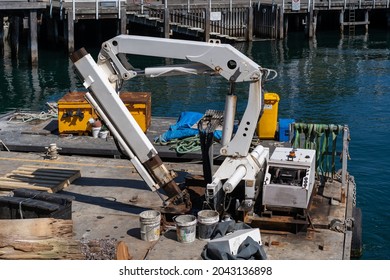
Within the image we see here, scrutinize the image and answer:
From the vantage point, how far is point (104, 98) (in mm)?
14102

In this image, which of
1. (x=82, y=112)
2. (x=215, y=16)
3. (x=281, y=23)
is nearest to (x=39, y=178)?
(x=82, y=112)

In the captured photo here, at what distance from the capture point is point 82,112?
19.4 m

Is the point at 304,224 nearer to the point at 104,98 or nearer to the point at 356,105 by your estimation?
the point at 104,98

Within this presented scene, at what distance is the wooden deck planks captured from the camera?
15.6 meters

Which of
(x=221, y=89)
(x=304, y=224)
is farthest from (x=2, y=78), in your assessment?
(x=304, y=224)

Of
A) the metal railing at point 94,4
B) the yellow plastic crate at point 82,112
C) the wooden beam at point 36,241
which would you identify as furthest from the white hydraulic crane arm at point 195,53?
the metal railing at point 94,4

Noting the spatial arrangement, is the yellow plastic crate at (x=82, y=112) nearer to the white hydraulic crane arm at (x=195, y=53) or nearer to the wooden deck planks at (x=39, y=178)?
the wooden deck planks at (x=39, y=178)

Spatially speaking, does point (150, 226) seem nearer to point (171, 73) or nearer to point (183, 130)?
point (171, 73)

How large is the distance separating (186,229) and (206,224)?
1.26 feet

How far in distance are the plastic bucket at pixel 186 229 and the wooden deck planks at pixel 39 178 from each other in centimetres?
386

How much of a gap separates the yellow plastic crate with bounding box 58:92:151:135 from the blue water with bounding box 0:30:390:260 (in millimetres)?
6601

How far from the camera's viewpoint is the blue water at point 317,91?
21359 mm
